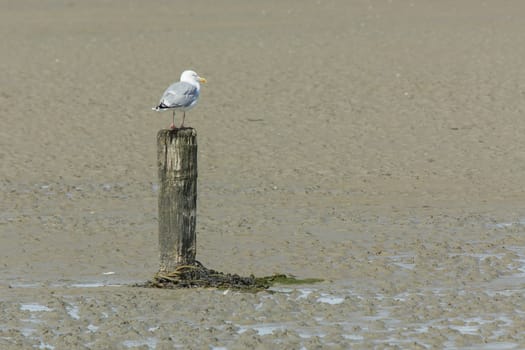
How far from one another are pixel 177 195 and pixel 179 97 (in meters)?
1.02

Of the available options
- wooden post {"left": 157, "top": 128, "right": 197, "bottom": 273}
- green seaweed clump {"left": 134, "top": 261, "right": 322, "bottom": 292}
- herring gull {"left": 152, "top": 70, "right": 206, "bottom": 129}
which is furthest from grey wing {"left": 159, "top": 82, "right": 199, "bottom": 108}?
green seaweed clump {"left": 134, "top": 261, "right": 322, "bottom": 292}

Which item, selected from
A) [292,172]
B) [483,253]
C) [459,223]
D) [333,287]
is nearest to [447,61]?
[292,172]

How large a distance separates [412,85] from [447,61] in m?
1.95

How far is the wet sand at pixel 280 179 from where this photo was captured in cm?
845

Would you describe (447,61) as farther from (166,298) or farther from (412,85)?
(166,298)

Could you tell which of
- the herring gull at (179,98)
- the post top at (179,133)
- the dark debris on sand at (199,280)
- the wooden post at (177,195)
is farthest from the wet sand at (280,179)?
the herring gull at (179,98)

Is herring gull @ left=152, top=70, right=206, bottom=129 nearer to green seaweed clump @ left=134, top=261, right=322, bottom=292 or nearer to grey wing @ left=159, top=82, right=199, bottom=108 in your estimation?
grey wing @ left=159, top=82, right=199, bottom=108

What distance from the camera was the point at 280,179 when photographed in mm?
13898

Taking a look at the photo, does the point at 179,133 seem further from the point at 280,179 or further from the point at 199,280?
the point at 280,179

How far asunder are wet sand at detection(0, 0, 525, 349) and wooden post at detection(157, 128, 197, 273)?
45 cm

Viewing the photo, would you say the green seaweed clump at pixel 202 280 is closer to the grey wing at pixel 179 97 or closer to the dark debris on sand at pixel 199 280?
the dark debris on sand at pixel 199 280

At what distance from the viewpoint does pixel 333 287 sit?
9414mm

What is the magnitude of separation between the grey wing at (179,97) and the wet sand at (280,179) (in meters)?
1.36

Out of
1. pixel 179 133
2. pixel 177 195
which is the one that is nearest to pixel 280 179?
pixel 177 195
